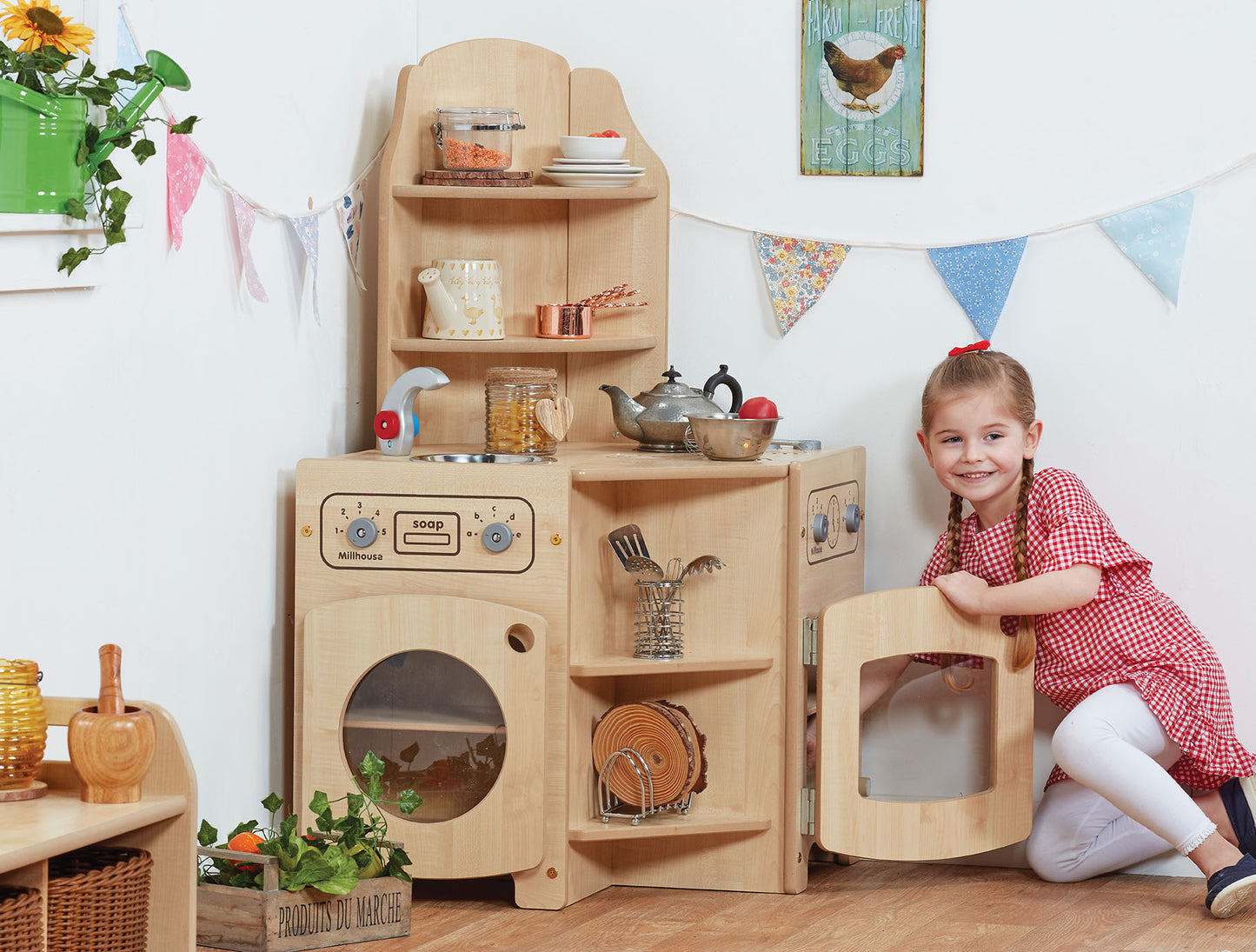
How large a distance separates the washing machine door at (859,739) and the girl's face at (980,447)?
0.67 feet

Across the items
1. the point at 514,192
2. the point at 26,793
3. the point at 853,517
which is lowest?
the point at 26,793

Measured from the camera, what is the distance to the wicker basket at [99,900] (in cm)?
140

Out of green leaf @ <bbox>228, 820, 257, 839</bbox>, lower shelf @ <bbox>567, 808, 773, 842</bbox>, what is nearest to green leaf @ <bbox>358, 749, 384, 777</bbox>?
green leaf @ <bbox>228, 820, 257, 839</bbox>

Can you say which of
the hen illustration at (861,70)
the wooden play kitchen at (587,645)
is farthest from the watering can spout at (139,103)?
the hen illustration at (861,70)

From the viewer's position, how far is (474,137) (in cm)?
248

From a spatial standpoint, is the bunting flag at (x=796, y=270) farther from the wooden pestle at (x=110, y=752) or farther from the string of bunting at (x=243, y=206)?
the wooden pestle at (x=110, y=752)

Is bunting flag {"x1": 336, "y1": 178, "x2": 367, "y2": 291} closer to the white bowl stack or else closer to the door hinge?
the white bowl stack

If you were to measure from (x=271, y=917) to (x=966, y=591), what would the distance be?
1069 mm

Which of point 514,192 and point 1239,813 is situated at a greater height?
point 514,192

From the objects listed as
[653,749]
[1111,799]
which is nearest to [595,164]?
Answer: [653,749]

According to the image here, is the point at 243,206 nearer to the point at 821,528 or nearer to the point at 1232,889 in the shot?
the point at 821,528

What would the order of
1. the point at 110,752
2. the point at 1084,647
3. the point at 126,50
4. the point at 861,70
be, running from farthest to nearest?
the point at 861,70 < the point at 1084,647 < the point at 126,50 < the point at 110,752

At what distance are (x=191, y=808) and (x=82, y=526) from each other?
1.44 feet

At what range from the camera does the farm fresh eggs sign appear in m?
2.54
